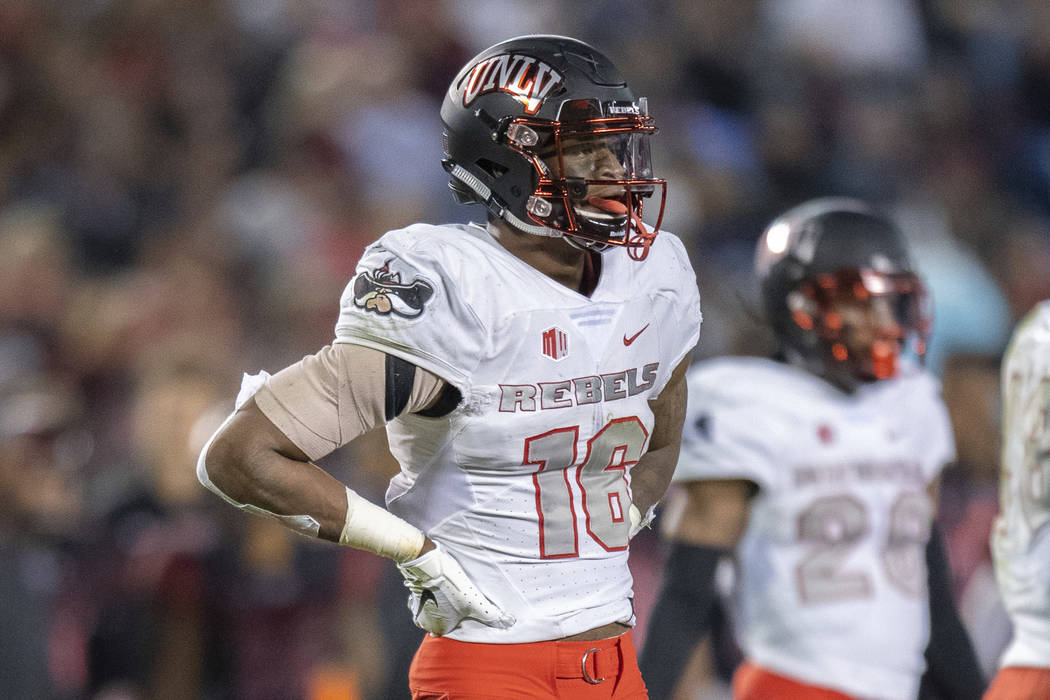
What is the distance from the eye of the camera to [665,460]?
2.94 m

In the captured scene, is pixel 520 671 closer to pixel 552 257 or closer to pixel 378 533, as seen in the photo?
pixel 378 533

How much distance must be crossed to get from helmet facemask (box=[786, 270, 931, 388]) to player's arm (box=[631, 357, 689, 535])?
0.82 metres

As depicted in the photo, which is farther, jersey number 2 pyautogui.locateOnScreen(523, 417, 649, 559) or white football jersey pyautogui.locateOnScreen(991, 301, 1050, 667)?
white football jersey pyautogui.locateOnScreen(991, 301, 1050, 667)

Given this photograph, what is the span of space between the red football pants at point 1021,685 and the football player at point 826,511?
0.26ft

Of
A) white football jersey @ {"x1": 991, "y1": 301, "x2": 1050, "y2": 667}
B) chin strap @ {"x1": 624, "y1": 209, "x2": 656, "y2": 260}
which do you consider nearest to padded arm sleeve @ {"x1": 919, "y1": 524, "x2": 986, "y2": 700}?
white football jersey @ {"x1": 991, "y1": 301, "x2": 1050, "y2": 667}

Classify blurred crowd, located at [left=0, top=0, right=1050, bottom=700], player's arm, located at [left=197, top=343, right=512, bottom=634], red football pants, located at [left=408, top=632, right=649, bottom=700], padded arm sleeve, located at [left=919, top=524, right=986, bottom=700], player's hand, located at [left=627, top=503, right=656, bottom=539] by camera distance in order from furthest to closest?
blurred crowd, located at [left=0, top=0, right=1050, bottom=700]
padded arm sleeve, located at [left=919, top=524, right=986, bottom=700]
player's hand, located at [left=627, top=503, right=656, bottom=539]
red football pants, located at [left=408, top=632, right=649, bottom=700]
player's arm, located at [left=197, top=343, right=512, bottom=634]

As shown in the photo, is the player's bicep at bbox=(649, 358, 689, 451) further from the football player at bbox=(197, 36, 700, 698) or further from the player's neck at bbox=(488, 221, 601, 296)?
the player's neck at bbox=(488, 221, 601, 296)

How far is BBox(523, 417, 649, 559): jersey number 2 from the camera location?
2514 millimetres

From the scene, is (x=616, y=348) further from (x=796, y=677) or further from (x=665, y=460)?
(x=796, y=677)

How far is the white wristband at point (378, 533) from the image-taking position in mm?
2410

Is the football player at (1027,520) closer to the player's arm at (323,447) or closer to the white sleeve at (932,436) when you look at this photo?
the white sleeve at (932,436)

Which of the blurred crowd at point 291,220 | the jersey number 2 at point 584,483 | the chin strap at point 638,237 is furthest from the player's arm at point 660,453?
the blurred crowd at point 291,220

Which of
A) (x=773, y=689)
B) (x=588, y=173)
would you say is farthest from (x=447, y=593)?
(x=773, y=689)

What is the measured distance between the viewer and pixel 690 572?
11.0 feet
